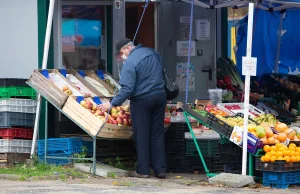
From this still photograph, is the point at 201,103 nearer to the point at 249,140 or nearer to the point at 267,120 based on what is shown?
the point at 267,120

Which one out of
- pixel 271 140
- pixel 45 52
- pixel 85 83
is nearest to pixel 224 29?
pixel 85 83

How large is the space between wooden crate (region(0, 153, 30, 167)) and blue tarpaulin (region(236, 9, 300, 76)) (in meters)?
7.80

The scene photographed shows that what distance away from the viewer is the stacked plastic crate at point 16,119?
535 inches

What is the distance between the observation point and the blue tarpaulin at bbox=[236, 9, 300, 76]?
20062 millimetres

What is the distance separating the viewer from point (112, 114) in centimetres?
1277

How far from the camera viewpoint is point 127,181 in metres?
11.9

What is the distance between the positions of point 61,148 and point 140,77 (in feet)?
6.49

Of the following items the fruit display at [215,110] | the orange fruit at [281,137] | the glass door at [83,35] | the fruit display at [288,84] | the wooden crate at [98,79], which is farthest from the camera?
the fruit display at [288,84]

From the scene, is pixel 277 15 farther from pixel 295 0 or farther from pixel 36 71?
pixel 36 71

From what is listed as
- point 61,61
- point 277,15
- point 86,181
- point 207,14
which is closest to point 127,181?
point 86,181

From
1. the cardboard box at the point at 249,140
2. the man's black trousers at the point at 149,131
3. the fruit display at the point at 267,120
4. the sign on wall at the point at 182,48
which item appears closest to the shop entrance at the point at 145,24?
the sign on wall at the point at 182,48

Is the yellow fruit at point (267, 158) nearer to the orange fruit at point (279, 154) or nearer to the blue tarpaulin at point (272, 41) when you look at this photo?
the orange fruit at point (279, 154)

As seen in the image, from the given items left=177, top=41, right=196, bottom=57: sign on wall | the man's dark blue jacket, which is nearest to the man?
the man's dark blue jacket

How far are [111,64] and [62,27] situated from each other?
4.11 ft
